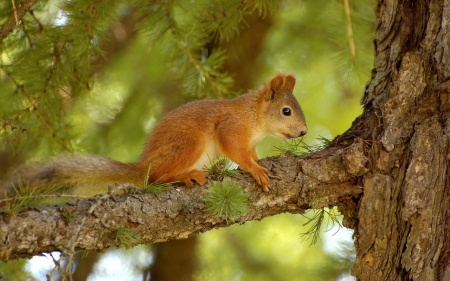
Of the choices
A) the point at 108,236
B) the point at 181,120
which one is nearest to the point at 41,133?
the point at 181,120

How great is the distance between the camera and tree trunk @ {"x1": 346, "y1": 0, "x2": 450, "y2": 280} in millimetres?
1537

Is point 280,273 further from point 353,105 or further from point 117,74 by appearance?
point 117,74

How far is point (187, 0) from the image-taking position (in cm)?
225

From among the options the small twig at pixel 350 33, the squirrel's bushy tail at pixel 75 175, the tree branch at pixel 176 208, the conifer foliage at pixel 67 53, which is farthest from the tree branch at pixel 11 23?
the small twig at pixel 350 33

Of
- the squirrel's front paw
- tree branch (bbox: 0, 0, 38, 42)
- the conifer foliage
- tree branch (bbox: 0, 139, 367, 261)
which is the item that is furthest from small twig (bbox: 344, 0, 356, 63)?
tree branch (bbox: 0, 0, 38, 42)

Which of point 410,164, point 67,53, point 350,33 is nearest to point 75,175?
point 67,53

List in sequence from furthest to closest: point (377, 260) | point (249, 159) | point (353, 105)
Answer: point (353, 105) < point (249, 159) < point (377, 260)

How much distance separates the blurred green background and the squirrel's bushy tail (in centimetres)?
21

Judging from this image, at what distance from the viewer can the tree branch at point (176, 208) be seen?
52.9 inches

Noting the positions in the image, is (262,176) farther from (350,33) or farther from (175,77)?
(175,77)

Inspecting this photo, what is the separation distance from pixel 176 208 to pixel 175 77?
1.18 meters

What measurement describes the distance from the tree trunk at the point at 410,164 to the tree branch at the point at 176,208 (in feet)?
0.28

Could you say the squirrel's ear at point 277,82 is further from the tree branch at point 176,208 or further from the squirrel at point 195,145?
the tree branch at point 176,208

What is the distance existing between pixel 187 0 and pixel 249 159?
2.46 feet
